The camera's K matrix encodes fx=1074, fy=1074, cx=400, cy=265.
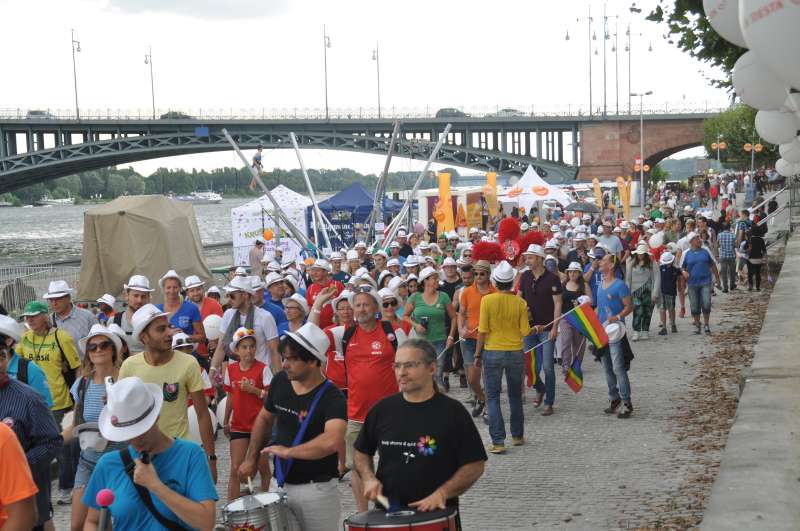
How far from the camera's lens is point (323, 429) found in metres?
5.47

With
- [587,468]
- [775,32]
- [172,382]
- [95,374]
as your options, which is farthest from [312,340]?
[587,468]

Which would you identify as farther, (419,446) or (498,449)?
(498,449)

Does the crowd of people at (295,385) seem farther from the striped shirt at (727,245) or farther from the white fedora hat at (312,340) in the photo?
the striped shirt at (727,245)

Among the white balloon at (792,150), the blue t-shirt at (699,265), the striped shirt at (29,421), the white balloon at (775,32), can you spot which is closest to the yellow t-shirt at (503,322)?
the striped shirt at (29,421)

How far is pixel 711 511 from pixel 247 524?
93.3 inches

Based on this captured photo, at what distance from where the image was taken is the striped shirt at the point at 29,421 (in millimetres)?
5262

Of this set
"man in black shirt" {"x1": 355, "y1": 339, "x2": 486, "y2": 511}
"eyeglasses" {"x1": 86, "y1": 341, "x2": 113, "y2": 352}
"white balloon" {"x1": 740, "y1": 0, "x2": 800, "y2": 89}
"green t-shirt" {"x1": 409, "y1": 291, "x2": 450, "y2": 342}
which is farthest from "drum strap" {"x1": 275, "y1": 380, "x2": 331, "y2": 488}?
"green t-shirt" {"x1": 409, "y1": 291, "x2": 450, "y2": 342}

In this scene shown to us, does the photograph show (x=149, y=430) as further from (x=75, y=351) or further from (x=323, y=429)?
(x=75, y=351)

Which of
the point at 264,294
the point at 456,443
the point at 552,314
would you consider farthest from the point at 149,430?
the point at 264,294

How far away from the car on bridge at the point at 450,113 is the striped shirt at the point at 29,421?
259 feet

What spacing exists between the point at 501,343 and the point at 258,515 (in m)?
5.05

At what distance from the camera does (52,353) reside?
8.52 m

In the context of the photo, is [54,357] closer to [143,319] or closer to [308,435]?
[143,319]

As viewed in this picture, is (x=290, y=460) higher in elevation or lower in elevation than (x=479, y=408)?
higher
